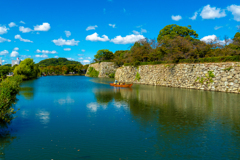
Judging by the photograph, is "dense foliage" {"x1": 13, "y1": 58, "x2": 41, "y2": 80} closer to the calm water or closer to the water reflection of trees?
the calm water

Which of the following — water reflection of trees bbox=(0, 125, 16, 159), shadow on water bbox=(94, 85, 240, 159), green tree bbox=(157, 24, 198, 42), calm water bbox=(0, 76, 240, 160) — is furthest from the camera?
green tree bbox=(157, 24, 198, 42)

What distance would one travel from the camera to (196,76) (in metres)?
33.2

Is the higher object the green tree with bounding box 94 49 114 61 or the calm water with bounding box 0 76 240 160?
the green tree with bounding box 94 49 114 61

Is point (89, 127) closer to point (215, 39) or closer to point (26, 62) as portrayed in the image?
point (215, 39)

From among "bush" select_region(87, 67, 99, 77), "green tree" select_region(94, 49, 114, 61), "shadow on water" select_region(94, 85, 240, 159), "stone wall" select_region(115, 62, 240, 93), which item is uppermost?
"green tree" select_region(94, 49, 114, 61)

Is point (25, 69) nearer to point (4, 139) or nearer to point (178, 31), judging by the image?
point (178, 31)

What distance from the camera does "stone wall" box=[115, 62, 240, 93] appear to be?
28203mm

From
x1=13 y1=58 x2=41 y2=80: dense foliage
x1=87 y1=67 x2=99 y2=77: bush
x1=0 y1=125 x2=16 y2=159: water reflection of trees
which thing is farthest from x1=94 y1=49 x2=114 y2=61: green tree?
x1=0 y1=125 x2=16 y2=159: water reflection of trees

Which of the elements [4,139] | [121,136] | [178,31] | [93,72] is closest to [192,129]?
[121,136]

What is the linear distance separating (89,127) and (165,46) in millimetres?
35640

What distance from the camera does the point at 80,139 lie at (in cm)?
916

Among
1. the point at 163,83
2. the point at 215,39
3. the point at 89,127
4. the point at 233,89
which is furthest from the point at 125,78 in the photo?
the point at 89,127

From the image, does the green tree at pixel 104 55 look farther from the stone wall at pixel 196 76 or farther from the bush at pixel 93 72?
the stone wall at pixel 196 76

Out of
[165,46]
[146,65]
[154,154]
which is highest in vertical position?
[165,46]
